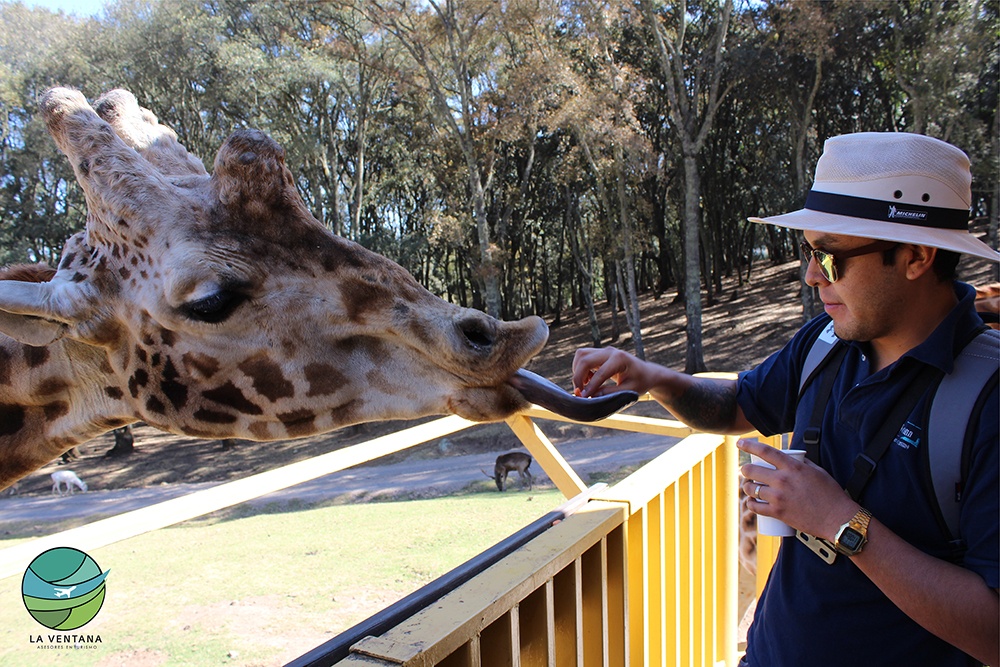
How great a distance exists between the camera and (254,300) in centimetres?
189

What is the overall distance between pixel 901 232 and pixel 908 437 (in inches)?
19.0

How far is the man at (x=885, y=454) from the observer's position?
1447 mm

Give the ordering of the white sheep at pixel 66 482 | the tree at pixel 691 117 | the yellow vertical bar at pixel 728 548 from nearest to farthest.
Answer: the yellow vertical bar at pixel 728 548
the white sheep at pixel 66 482
the tree at pixel 691 117

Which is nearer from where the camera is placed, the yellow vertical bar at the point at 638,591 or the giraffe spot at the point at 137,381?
the giraffe spot at the point at 137,381

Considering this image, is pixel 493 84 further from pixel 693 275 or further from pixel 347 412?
pixel 347 412

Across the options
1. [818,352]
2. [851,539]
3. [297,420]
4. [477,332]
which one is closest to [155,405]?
[297,420]

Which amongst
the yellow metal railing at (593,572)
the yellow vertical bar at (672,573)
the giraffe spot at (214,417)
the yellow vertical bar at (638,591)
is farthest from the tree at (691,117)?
the giraffe spot at (214,417)

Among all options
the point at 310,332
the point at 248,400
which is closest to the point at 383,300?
the point at 310,332

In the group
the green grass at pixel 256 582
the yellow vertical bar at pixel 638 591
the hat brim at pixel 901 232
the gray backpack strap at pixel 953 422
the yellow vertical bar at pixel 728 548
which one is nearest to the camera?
the gray backpack strap at pixel 953 422

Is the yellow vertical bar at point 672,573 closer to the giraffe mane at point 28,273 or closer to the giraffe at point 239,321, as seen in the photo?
the giraffe at point 239,321

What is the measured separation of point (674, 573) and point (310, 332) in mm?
1593

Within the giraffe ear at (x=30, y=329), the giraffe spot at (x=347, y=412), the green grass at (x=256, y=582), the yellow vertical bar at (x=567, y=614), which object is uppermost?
the giraffe ear at (x=30, y=329)

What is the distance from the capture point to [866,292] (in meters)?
1.75

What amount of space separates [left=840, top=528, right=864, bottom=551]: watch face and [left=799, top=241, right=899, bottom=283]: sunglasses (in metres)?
0.63
